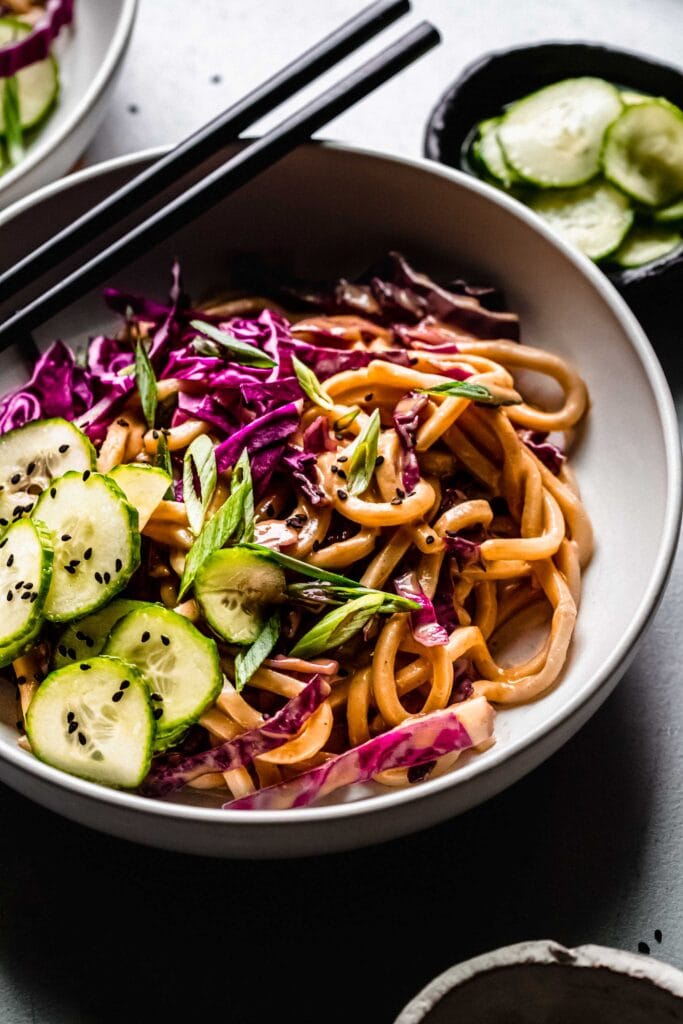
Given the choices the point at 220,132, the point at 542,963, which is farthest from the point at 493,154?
the point at 542,963

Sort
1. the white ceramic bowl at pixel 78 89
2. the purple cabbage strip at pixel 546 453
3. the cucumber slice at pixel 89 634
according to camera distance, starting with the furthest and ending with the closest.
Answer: the white ceramic bowl at pixel 78 89 < the purple cabbage strip at pixel 546 453 < the cucumber slice at pixel 89 634

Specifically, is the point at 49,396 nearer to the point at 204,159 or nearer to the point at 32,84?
the point at 204,159

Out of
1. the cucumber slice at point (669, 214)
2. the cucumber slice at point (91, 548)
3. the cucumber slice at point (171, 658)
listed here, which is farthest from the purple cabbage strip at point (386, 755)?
the cucumber slice at point (669, 214)

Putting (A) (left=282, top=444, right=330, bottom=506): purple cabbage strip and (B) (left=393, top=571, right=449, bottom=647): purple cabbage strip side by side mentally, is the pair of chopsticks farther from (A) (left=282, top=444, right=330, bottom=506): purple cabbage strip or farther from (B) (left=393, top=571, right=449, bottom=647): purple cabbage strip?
(B) (left=393, top=571, right=449, bottom=647): purple cabbage strip

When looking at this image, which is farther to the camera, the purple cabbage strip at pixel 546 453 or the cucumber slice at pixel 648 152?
the cucumber slice at pixel 648 152

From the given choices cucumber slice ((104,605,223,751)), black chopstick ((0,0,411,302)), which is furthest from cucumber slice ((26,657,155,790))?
black chopstick ((0,0,411,302))

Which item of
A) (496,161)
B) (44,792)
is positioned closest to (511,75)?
(496,161)

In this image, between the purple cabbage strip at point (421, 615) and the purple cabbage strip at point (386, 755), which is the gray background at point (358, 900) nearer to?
the purple cabbage strip at point (386, 755)
